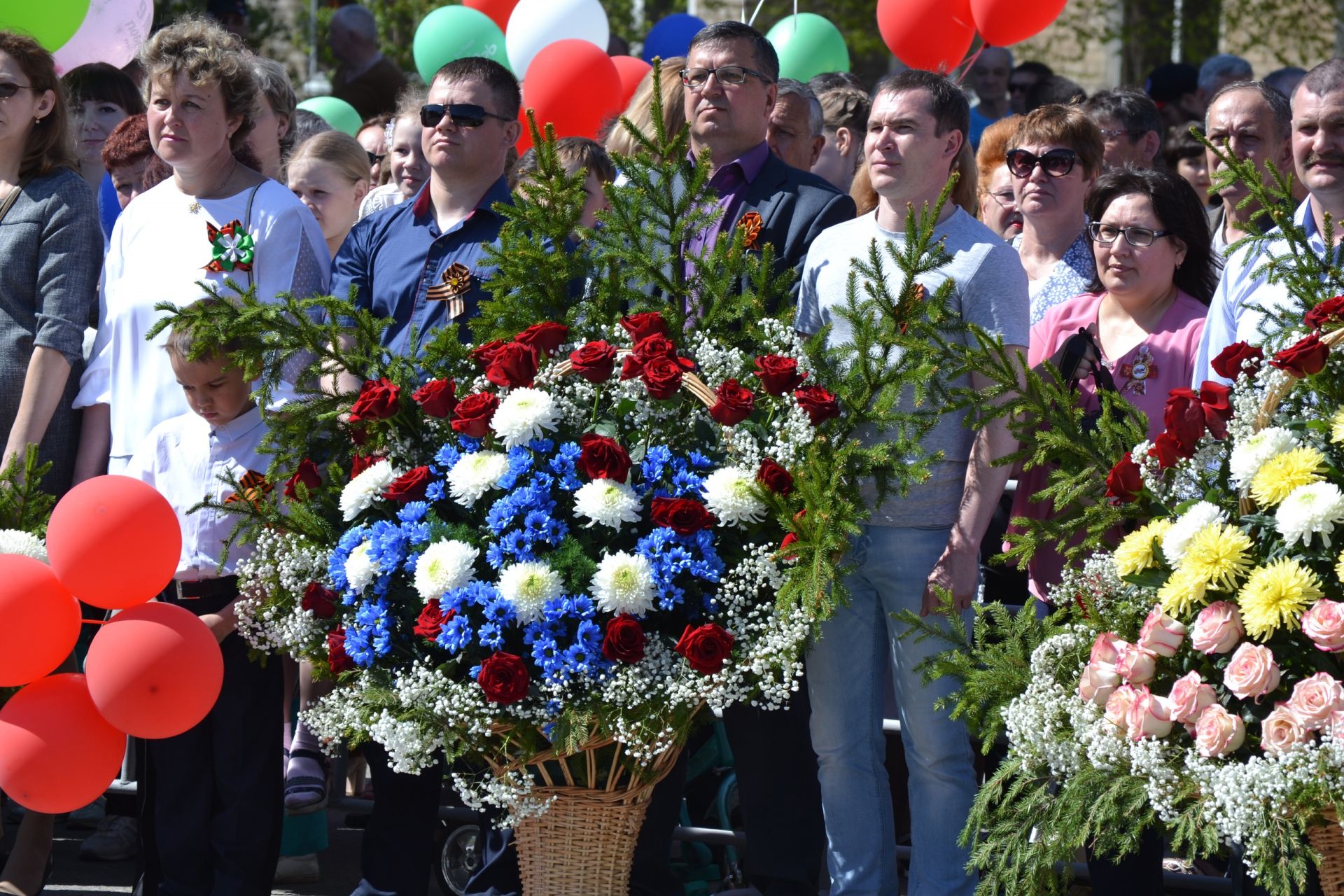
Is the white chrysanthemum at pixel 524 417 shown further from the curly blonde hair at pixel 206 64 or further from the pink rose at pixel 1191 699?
the curly blonde hair at pixel 206 64

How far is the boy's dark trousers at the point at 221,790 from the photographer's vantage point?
446cm

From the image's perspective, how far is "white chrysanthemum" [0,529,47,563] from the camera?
431 cm

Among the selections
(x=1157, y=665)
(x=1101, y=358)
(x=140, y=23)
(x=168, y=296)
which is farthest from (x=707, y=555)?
(x=140, y=23)

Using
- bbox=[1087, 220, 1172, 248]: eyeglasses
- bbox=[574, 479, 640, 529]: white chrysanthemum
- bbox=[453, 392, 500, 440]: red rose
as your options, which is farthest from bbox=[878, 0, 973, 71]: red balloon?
bbox=[574, 479, 640, 529]: white chrysanthemum

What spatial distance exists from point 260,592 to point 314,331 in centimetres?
68

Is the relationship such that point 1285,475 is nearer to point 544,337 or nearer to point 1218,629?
point 1218,629

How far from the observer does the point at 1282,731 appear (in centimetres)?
299

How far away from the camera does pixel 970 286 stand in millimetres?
4059

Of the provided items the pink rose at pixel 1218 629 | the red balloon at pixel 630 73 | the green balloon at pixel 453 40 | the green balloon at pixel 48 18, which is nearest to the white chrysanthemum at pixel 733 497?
the pink rose at pixel 1218 629

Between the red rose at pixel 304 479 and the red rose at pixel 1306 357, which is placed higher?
the red rose at pixel 304 479

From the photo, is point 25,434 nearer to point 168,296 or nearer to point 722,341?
point 168,296

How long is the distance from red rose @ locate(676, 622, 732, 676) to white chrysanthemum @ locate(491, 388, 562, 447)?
58 cm

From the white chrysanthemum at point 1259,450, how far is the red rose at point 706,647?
1.11 m

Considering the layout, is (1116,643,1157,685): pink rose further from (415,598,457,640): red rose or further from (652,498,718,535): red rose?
(415,598,457,640): red rose
